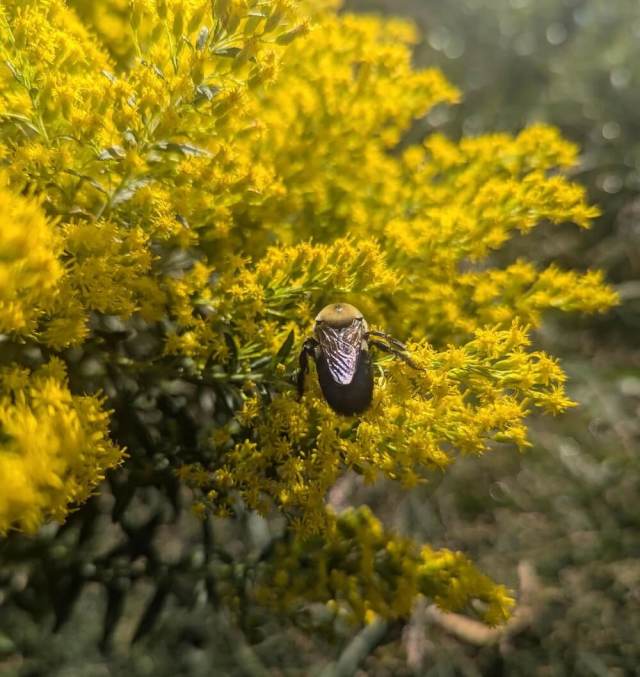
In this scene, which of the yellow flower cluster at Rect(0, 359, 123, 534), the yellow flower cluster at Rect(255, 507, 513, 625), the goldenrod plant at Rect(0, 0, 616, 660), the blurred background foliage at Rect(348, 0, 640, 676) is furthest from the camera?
the blurred background foliage at Rect(348, 0, 640, 676)

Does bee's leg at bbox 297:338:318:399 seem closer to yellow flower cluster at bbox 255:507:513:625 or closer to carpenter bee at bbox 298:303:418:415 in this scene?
carpenter bee at bbox 298:303:418:415

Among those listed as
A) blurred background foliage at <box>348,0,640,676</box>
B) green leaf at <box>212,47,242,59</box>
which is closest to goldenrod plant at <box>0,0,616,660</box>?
green leaf at <box>212,47,242,59</box>

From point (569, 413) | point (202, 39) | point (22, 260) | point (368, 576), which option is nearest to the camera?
point (22, 260)

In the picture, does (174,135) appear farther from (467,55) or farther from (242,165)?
(467,55)

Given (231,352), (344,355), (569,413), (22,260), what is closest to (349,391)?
(344,355)

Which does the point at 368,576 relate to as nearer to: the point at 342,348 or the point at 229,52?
the point at 342,348

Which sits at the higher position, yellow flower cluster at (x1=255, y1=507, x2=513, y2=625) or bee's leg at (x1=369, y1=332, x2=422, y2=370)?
bee's leg at (x1=369, y1=332, x2=422, y2=370)

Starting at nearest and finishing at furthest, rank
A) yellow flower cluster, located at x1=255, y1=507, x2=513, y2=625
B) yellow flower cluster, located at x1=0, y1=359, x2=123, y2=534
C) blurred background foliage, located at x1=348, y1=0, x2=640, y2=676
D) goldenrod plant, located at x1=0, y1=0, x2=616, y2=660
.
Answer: yellow flower cluster, located at x1=0, y1=359, x2=123, y2=534
goldenrod plant, located at x1=0, y1=0, x2=616, y2=660
yellow flower cluster, located at x1=255, y1=507, x2=513, y2=625
blurred background foliage, located at x1=348, y1=0, x2=640, y2=676

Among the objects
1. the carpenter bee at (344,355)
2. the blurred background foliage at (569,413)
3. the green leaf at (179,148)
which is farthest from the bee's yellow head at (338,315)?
the blurred background foliage at (569,413)
